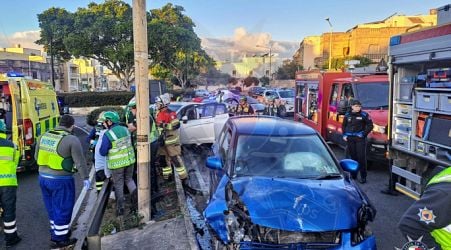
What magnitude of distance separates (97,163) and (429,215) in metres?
5.49

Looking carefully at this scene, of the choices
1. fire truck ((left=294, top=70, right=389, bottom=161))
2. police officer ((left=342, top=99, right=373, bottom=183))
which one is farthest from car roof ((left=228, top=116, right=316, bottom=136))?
fire truck ((left=294, top=70, right=389, bottom=161))

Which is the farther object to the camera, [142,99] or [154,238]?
[142,99]

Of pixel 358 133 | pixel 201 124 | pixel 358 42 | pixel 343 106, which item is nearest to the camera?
pixel 358 133

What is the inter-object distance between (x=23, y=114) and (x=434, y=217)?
8.22m

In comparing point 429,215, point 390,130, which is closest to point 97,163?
point 390,130

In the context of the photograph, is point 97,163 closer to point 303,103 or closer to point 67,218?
point 67,218

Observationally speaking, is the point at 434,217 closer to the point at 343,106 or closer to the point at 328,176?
the point at 328,176

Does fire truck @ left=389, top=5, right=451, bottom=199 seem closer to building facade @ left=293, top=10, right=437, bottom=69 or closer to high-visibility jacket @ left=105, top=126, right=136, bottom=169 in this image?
high-visibility jacket @ left=105, top=126, right=136, bottom=169

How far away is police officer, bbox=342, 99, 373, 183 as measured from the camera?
325 inches

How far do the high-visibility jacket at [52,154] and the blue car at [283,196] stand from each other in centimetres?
175

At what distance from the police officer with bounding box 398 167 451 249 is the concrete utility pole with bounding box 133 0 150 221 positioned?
3.81 m

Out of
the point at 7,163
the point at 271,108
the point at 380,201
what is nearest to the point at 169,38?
the point at 271,108

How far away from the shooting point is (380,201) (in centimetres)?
689

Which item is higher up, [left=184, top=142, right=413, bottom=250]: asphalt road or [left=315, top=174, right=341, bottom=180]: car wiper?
[left=315, top=174, right=341, bottom=180]: car wiper
